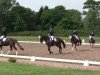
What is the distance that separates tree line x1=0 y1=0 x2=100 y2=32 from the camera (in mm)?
93831

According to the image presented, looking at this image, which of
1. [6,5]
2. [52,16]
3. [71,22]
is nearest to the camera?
[6,5]

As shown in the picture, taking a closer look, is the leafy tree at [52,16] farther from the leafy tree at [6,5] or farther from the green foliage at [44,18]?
the leafy tree at [6,5]

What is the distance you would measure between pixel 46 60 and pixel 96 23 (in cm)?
6929

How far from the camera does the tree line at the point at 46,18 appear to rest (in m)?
93.8

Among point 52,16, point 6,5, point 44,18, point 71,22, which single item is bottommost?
point 71,22

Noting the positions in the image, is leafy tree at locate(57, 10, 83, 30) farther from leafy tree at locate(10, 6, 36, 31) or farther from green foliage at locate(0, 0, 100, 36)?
leafy tree at locate(10, 6, 36, 31)

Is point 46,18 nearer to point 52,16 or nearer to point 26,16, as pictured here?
Answer: point 52,16

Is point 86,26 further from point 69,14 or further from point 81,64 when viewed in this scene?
point 81,64

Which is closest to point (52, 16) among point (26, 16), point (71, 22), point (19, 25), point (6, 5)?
point (26, 16)

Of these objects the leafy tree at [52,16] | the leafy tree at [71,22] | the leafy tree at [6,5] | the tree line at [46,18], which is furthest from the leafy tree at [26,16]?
the leafy tree at [71,22]

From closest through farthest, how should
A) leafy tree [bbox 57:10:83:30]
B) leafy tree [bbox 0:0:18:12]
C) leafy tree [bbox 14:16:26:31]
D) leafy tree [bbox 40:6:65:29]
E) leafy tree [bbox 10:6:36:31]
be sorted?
leafy tree [bbox 14:16:26:31] → leafy tree [bbox 0:0:18:12] → leafy tree [bbox 57:10:83:30] → leafy tree [bbox 10:6:36:31] → leafy tree [bbox 40:6:65:29]

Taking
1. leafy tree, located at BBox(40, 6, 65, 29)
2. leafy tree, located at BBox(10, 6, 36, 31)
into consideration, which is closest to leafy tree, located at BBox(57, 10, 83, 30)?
leafy tree, located at BBox(10, 6, 36, 31)

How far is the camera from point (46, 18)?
5182 inches

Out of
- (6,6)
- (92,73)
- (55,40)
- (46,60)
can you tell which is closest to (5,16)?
(6,6)
